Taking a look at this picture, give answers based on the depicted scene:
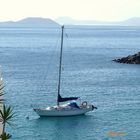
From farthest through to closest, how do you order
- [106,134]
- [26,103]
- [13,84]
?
[13,84] < [26,103] < [106,134]

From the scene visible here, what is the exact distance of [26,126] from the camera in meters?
53.8

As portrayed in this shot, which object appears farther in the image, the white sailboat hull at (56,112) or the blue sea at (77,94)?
the white sailboat hull at (56,112)

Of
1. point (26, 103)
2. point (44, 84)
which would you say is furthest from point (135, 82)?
point (26, 103)

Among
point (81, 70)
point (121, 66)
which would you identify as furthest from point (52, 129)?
point (121, 66)

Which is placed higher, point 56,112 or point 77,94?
point 56,112

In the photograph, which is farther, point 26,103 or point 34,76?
point 34,76

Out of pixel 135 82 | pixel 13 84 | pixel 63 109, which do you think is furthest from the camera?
pixel 135 82

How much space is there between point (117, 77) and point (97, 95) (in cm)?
2146

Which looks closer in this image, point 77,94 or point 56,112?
point 56,112

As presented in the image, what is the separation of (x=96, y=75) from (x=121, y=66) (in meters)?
16.4

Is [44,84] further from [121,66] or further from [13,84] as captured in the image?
[121,66]

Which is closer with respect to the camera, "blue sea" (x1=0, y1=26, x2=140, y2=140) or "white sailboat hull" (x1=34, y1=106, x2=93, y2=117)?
"blue sea" (x1=0, y1=26, x2=140, y2=140)

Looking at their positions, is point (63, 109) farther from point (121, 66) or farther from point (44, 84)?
point (121, 66)

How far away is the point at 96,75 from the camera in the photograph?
9594 cm
